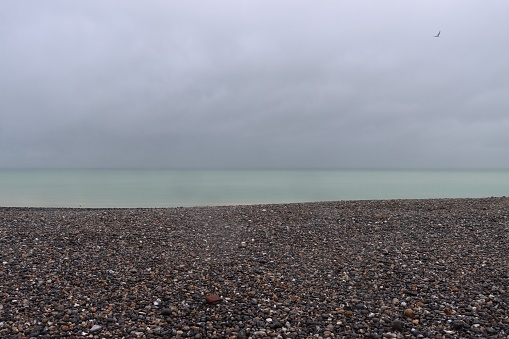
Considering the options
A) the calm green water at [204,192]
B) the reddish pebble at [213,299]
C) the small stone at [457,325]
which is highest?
the calm green water at [204,192]

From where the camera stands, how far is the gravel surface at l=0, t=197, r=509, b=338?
582 centimetres

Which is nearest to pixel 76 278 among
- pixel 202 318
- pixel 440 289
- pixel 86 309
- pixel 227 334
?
pixel 86 309

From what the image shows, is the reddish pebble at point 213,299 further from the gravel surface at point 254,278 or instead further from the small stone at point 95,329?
the small stone at point 95,329

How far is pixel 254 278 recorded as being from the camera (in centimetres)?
779

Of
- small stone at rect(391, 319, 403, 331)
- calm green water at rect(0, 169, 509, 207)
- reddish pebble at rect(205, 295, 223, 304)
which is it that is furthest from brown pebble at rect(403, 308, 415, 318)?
calm green water at rect(0, 169, 509, 207)

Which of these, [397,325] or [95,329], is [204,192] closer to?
[95,329]

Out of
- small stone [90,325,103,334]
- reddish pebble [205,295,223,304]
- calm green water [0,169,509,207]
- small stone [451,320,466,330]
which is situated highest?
calm green water [0,169,509,207]

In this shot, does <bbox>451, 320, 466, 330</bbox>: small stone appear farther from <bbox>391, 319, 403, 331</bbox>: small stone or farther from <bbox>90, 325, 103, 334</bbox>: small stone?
<bbox>90, 325, 103, 334</bbox>: small stone

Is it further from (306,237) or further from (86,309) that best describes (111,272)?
(306,237)

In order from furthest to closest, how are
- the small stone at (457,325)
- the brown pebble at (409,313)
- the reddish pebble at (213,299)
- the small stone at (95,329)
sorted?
the reddish pebble at (213,299), the brown pebble at (409,313), the small stone at (457,325), the small stone at (95,329)

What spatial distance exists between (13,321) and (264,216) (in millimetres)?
9388

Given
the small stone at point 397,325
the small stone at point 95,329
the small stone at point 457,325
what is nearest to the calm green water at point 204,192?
the small stone at point 95,329

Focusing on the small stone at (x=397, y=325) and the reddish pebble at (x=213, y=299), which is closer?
the small stone at (x=397, y=325)

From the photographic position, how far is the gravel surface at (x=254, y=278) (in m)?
5.82
